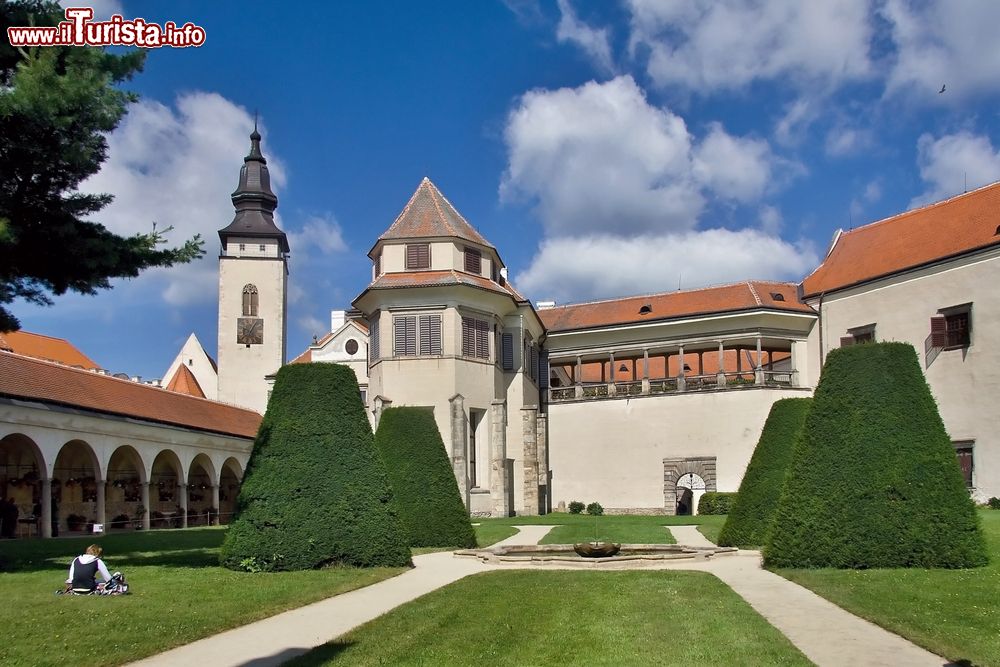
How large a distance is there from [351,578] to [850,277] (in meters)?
33.4

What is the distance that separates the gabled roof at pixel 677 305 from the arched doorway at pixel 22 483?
86.3ft

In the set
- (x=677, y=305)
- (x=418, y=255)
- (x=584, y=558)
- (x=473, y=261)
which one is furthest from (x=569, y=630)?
(x=677, y=305)

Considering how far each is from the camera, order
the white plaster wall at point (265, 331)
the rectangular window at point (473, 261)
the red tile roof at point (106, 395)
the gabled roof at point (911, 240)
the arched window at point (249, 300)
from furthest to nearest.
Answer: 1. the arched window at point (249, 300)
2. the white plaster wall at point (265, 331)
3. the rectangular window at point (473, 261)
4. the gabled roof at point (911, 240)
5. the red tile roof at point (106, 395)

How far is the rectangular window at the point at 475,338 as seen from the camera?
4006cm

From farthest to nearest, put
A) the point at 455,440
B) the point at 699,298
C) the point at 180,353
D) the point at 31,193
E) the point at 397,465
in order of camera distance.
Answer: the point at 180,353 → the point at 699,298 → the point at 455,440 → the point at 397,465 → the point at 31,193

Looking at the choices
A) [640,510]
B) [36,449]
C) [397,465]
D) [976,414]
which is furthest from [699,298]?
[36,449]

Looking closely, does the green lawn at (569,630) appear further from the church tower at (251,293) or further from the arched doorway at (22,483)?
the church tower at (251,293)

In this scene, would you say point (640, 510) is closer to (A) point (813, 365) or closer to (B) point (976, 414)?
(A) point (813, 365)

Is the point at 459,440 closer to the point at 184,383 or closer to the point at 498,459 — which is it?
the point at 498,459

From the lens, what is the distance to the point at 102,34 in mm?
16984

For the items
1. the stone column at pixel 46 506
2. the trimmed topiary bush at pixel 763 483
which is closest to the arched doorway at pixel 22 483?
the stone column at pixel 46 506

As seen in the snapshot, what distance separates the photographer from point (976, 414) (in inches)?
1346

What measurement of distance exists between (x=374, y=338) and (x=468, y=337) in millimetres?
4476

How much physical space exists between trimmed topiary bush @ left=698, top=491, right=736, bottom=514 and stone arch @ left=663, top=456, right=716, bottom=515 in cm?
196
